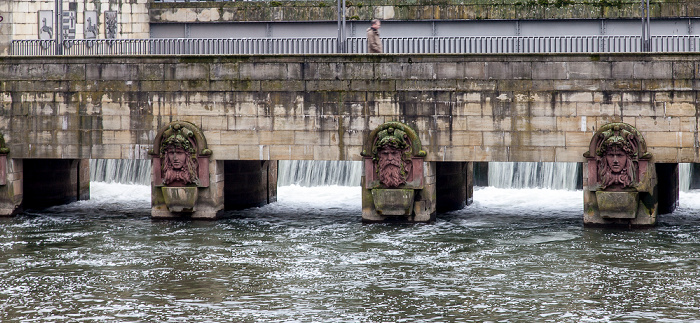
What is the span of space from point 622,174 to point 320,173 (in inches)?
684

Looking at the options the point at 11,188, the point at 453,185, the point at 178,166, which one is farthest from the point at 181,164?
the point at 453,185

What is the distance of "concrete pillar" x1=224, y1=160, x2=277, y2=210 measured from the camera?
34.6 metres

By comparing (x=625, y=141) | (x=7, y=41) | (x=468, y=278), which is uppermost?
(x=7, y=41)

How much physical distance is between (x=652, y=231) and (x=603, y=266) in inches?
237

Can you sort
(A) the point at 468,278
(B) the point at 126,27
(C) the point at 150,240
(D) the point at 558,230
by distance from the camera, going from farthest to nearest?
(B) the point at 126,27
(D) the point at 558,230
(C) the point at 150,240
(A) the point at 468,278

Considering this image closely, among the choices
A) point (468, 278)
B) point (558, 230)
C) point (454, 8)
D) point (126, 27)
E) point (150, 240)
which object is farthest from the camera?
point (126, 27)

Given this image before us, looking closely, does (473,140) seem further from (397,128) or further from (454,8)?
(454,8)

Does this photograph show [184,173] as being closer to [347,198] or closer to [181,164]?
[181,164]

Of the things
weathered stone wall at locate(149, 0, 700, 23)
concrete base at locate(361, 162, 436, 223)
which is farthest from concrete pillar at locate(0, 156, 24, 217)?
weathered stone wall at locate(149, 0, 700, 23)

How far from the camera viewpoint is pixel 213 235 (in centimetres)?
2748

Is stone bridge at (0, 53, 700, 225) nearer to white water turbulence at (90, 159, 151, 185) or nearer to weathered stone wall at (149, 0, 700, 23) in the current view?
weathered stone wall at (149, 0, 700, 23)

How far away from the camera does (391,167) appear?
94.7 feet

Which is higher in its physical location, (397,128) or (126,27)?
(126,27)

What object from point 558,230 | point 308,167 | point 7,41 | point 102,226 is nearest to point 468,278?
point 558,230
